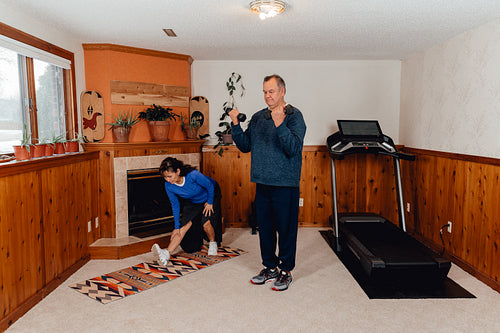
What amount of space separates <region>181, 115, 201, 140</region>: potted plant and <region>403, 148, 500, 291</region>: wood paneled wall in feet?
8.93

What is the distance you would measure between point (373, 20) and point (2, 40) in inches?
113

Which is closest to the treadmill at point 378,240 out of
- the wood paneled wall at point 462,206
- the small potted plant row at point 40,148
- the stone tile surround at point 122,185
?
the wood paneled wall at point 462,206

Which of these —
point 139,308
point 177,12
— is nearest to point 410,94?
point 177,12

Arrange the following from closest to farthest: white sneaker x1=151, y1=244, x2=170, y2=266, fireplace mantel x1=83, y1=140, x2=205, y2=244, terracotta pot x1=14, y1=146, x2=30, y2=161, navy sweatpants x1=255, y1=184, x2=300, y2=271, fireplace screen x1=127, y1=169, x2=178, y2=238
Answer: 1. terracotta pot x1=14, y1=146, x2=30, y2=161
2. navy sweatpants x1=255, y1=184, x2=300, y2=271
3. white sneaker x1=151, y1=244, x2=170, y2=266
4. fireplace mantel x1=83, y1=140, x2=205, y2=244
5. fireplace screen x1=127, y1=169, x2=178, y2=238

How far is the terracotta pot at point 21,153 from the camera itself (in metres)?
2.47

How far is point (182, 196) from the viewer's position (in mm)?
3551

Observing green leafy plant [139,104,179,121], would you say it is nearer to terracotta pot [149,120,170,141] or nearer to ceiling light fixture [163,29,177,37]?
terracotta pot [149,120,170,141]

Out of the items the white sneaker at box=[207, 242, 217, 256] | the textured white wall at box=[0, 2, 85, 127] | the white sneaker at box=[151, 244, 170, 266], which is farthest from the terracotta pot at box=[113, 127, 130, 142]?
the white sneaker at box=[207, 242, 217, 256]

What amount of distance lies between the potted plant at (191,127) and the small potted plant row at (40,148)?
53.5 inches

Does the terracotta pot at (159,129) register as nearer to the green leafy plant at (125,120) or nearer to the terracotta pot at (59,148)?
the green leafy plant at (125,120)

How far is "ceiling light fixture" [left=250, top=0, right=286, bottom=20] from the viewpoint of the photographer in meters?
2.47

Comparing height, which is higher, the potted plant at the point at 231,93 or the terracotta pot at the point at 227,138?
the potted plant at the point at 231,93

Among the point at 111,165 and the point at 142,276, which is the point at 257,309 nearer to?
the point at 142,276

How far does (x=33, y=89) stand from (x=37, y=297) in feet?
5.64
